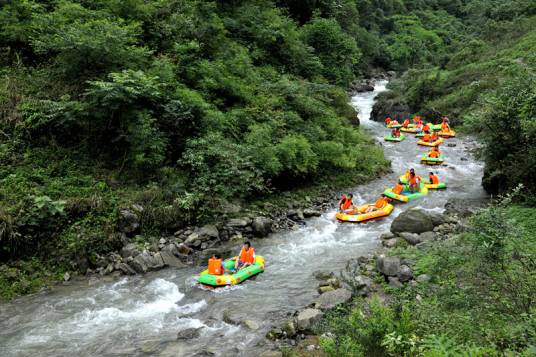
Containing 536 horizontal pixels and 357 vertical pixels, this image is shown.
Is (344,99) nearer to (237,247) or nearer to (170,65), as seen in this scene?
(170,65)

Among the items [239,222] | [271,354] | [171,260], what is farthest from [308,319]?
[239,222]

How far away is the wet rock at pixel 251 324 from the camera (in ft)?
27.9

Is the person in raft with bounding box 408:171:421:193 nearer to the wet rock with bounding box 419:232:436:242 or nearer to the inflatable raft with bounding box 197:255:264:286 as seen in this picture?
the wet rock with bounding box 419:232:436:242

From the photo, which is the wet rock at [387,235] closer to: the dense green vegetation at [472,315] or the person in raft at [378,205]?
the person in raft at [378,205]

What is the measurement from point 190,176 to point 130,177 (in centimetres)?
178

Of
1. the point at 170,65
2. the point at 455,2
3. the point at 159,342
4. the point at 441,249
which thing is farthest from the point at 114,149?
the point at 455,2

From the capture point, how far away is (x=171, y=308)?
9461 millimetres

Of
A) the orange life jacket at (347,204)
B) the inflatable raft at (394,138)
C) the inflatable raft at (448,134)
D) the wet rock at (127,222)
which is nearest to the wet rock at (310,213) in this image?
the orange life jacket at (347,204)

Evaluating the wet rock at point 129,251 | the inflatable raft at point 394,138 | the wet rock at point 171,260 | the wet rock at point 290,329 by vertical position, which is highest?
the inflatable raft at point 394,138

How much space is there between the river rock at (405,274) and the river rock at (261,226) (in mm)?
4573

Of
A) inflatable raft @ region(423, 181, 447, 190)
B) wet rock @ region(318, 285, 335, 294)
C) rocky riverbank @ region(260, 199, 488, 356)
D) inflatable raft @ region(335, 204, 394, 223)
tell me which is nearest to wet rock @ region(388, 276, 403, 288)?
rocky riverbank @ region(260, 199, 488, 356)

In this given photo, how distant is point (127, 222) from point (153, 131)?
2862 mm

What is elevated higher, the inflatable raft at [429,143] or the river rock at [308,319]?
the inflatable raft at [429,143]

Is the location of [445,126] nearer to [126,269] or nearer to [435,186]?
[435,186]
